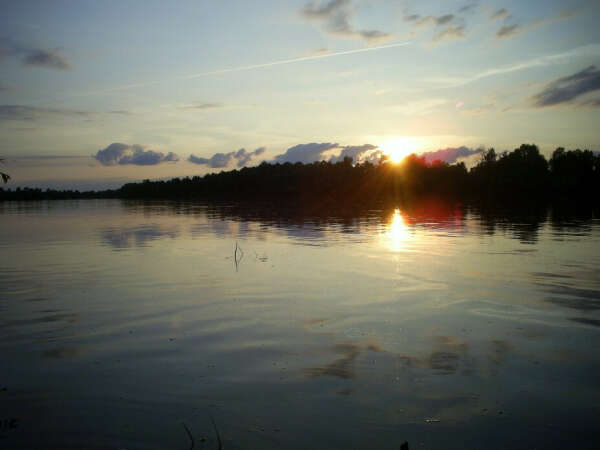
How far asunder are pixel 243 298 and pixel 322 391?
345 inches

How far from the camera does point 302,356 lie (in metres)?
11.3

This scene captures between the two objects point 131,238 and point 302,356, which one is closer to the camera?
point 302,356

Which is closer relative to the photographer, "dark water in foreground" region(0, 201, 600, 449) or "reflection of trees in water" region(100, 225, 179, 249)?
"dark water in foreground" region(0, 201, 600, 449)

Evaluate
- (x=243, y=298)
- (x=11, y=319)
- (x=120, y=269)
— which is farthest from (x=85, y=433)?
(x=120, y=269)

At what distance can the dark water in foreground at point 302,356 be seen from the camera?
788 centimetres

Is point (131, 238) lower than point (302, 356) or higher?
higher

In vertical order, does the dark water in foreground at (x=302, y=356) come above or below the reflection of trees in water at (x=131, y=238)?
below

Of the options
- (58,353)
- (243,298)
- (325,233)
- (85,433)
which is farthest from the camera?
(325,233)

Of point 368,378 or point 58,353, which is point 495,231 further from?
point 58,353

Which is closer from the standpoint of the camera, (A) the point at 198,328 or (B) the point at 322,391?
(B) the point at 322,391

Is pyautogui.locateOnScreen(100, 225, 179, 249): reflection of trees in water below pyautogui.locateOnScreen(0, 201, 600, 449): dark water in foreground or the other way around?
the other way around

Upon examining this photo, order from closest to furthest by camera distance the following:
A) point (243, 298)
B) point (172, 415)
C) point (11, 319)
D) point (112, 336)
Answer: point (172, 415)
point (112, 336)
point (11, 319)
point (243, 298)

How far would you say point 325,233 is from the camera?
4262 cm

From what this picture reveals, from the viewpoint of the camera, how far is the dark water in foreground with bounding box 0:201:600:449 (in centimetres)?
788
